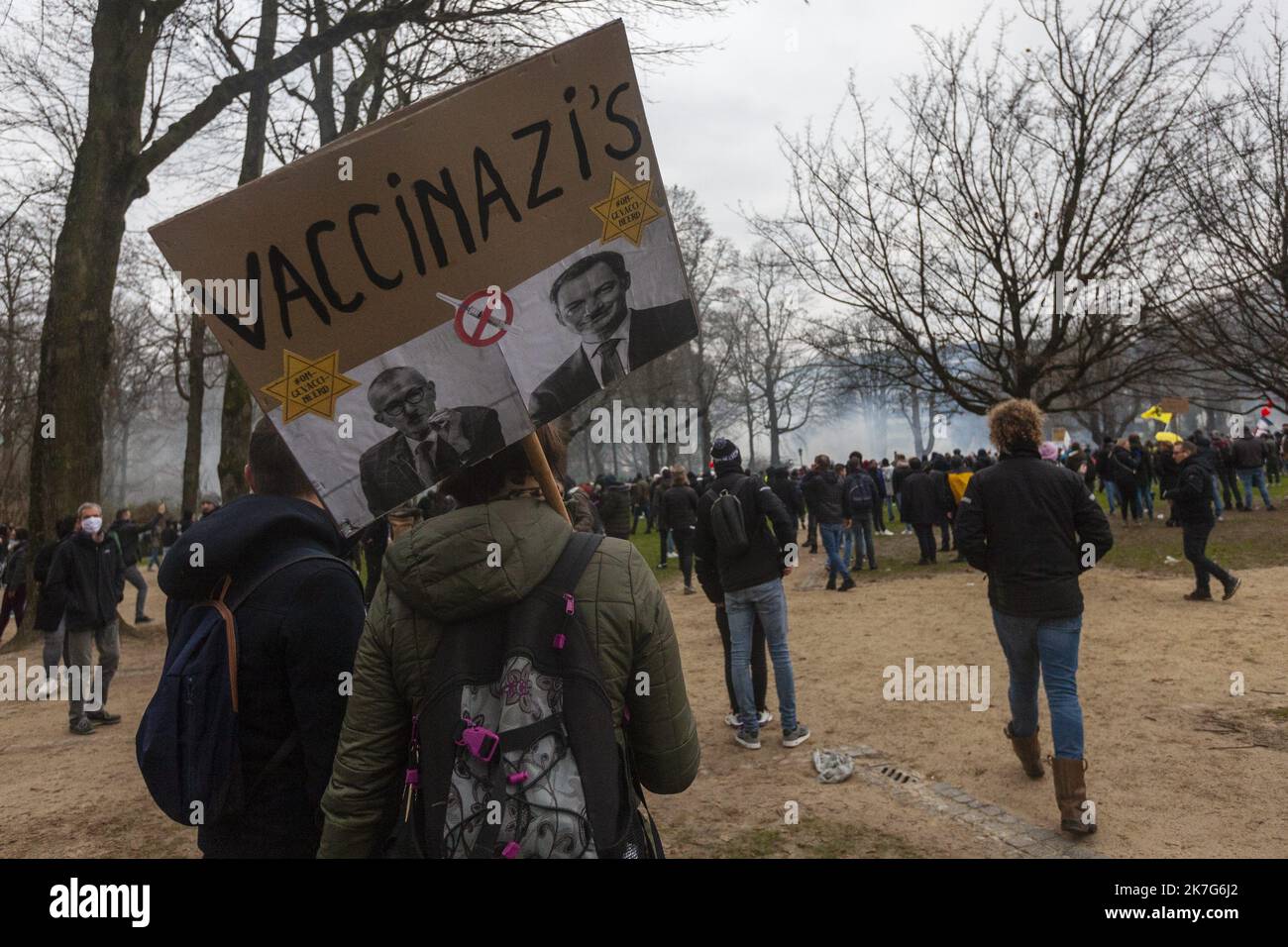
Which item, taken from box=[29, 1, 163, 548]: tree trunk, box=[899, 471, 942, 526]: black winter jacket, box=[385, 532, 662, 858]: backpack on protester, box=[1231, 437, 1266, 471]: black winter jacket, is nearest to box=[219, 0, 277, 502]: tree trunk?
box=[29, 1, 163, 548]: tree trunk

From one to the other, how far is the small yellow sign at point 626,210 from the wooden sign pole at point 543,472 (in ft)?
1.81

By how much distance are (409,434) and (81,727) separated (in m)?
7.72

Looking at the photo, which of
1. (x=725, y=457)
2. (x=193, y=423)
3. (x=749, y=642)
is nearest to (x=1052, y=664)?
Result: (x=749, y=642)

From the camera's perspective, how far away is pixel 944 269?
44.1ft

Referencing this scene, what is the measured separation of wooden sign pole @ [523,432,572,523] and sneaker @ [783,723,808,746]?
4.44 metres

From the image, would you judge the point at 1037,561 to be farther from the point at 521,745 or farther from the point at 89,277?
the point at 89,277

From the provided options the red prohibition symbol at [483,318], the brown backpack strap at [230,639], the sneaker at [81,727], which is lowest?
the sneaker at [81,727]

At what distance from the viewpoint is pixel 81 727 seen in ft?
25.8

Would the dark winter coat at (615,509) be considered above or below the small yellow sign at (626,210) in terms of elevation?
below

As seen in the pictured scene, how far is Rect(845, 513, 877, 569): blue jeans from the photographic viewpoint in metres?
15.1

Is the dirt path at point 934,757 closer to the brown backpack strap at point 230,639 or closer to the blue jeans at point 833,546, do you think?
the brown backpack strap at point 230,639

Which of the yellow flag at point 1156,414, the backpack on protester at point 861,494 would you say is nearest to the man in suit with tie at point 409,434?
the backpack on protester at point 861,494

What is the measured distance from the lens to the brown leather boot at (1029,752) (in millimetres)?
4918
